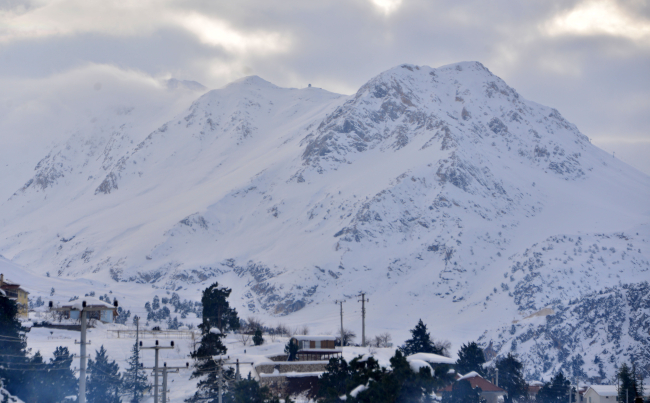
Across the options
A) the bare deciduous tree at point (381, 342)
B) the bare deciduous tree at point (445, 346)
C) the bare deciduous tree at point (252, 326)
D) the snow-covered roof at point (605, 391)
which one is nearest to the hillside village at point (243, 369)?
the snow-covered roof at point (605, 391)

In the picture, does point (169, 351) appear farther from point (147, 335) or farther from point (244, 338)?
point (244, 338)

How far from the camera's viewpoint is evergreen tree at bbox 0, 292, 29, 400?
48406 mm

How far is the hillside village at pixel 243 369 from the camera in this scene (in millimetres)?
43156

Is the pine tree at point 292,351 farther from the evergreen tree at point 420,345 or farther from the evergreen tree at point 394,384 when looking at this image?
the evergreen tree at point 394,384

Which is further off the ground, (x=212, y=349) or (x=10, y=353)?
(x=10, y=353)

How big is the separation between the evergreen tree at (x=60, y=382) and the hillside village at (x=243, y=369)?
0.11 metres

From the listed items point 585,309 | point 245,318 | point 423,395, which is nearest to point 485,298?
point 585,309

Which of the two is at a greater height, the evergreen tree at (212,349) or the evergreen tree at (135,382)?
the evergreen tree at (212,349)

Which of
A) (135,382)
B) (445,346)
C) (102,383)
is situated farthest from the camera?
(445,346)

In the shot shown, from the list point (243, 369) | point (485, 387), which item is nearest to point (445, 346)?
point (243, 369)

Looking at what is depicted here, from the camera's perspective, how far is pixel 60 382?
176 feet

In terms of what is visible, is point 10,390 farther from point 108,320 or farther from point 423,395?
point 108,320

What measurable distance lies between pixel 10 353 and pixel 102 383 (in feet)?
35.8

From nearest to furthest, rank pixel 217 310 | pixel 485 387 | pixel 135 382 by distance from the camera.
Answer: pixel 135 382, pixel 485 387, pixel 217 310
